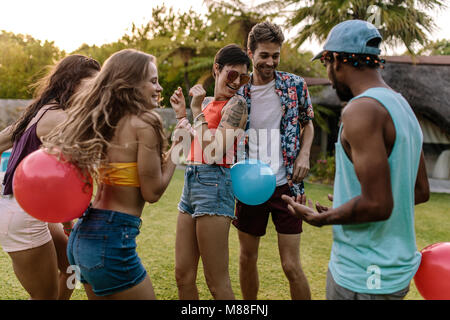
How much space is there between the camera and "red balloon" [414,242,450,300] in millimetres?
2000

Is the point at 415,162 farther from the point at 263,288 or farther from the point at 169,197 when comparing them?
the point at 169,197

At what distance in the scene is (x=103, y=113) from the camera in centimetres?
196

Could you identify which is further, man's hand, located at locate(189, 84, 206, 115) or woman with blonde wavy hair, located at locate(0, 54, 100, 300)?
man's hand, located at locate(189, 84, 206, 115)

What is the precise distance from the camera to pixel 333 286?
178cm

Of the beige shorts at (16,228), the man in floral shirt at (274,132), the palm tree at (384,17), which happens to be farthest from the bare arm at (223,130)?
the palm tree at (384,17)

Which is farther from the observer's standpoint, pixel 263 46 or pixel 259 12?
pixel 259 12

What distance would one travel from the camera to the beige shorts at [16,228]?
8.04 ft

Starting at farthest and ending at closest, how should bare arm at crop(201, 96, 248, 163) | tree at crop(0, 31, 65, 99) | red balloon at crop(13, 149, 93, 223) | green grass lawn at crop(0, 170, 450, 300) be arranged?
tree at crop(0, 31, 65, 99) < green grass lawn at crop(0, 170, 450, 300) < bare arm at crop(201, 96, 248, 163) < red balloon at crop(13, 149, 93, 223)

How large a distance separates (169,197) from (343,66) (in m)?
7.31

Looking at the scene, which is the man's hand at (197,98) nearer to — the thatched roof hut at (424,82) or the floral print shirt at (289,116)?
the floral print shirt at (289,116)

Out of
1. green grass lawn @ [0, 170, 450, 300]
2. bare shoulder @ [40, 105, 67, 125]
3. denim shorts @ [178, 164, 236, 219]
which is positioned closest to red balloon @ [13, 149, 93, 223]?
bare shoulder @ [40, 105, 67, 125]

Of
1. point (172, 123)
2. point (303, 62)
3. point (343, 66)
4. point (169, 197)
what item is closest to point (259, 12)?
point (303, 62)

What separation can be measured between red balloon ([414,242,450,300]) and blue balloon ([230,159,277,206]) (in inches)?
39.2

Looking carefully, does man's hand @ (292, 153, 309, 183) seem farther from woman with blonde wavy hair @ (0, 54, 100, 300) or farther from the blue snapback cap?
woman with blonde wavy hair @ (0, 54, 100, 300)
